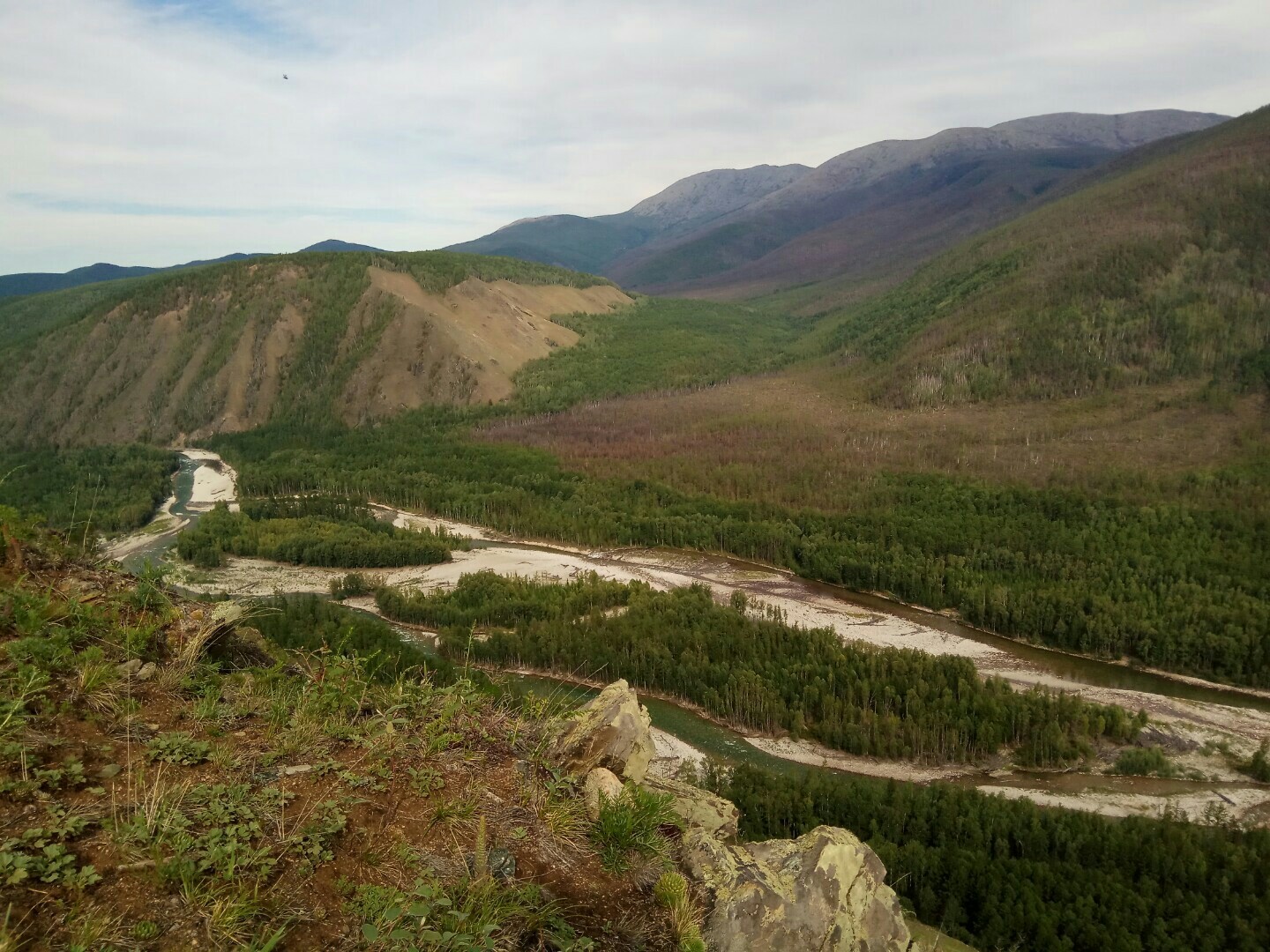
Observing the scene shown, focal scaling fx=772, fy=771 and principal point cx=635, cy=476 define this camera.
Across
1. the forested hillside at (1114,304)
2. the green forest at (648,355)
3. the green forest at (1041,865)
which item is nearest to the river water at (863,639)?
the green forest at (1041,865)

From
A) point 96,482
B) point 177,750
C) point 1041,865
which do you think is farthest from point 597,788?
point 96,482

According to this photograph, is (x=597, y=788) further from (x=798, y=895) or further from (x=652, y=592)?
(x=652, y=592)

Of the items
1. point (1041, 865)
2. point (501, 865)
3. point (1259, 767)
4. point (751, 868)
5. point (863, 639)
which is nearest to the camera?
point (501, 865)

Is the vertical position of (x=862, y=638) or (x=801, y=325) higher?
(x=801, y=325)

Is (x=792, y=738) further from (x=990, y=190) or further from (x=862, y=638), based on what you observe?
(x=990, y=190)

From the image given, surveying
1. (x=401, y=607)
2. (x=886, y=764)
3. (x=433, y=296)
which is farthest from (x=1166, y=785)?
(x=433, y=296)

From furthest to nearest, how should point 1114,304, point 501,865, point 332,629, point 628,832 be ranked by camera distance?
point 1114,304 → point 332,629 → point 628,832 → point 501,865
